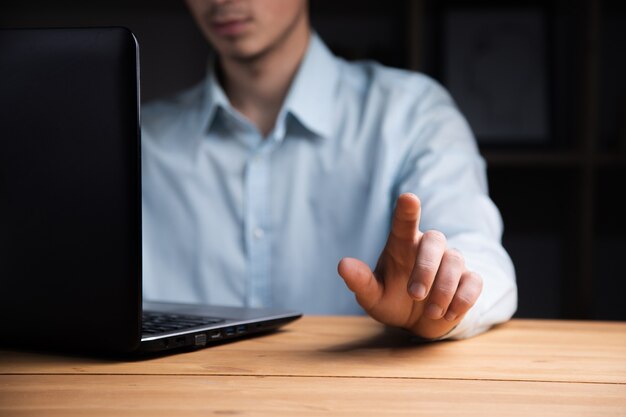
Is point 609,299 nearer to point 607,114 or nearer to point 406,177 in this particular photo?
point 607,114

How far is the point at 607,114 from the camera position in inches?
92.5

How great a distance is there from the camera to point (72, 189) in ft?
1.92

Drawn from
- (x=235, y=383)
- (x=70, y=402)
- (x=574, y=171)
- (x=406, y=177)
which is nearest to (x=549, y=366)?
(x=235, y=383)

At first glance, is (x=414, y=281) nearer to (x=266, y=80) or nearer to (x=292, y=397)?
(x=292, y=397)

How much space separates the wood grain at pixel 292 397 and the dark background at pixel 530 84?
165 cm

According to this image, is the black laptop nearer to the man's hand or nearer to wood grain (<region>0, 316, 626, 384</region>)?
wood grain (<region>0, 316, 626, 384</region>)

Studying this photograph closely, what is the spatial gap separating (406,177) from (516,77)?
1040mm

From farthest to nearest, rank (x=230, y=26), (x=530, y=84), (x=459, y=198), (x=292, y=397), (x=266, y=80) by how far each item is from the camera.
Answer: (x=530, y=84) → (x=266, y=80) → (x=230, y=26) → (x=459, y=198) → (x=292, y=397)

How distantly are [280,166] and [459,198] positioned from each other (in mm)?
440

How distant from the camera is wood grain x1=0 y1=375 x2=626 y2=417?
19.2 inches

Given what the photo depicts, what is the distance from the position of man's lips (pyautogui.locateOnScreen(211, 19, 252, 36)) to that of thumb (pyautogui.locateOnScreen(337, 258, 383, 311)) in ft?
2.70

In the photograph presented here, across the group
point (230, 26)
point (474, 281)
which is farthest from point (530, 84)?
point (474, 281)

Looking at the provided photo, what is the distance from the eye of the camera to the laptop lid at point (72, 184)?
57 centimetres

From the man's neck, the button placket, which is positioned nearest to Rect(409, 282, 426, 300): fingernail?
the button placket
